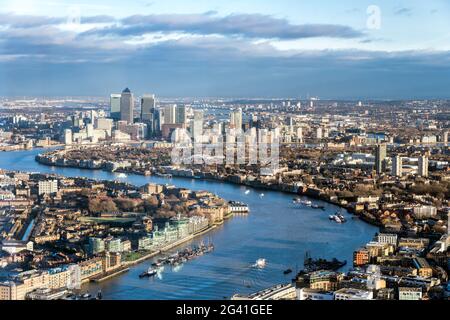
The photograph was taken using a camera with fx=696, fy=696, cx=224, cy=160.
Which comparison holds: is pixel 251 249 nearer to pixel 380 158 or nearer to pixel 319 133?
pixel 319 133

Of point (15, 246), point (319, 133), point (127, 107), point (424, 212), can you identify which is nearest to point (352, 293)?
point (15, 246)

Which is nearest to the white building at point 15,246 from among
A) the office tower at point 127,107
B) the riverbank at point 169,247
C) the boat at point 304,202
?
the riverbank at point 169,247

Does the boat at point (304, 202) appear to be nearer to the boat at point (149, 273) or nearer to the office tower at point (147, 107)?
the office tower at point (147, 107)

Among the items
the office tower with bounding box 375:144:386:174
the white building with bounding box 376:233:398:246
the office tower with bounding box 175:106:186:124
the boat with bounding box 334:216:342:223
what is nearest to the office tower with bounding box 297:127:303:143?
the office tower with bounding box 375:144:386:174

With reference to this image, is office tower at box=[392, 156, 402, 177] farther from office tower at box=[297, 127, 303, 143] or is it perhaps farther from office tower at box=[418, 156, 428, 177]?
office tower at box=[297, 127, 303, 143]

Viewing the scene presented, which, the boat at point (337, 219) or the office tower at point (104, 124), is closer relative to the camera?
the boat at point (337, 219)

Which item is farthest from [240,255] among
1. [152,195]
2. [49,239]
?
[152,195]
